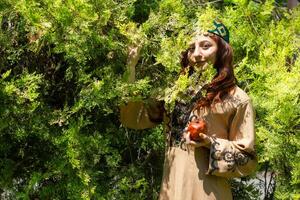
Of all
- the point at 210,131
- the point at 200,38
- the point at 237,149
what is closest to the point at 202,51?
the point at 200,38

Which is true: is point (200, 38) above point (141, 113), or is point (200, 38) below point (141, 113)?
above

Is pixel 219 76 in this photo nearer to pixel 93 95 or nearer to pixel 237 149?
pixel 237 149

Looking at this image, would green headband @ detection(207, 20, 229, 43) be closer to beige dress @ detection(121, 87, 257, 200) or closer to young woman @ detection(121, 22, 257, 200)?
young woman @ detection(121, 22, 257, 200)

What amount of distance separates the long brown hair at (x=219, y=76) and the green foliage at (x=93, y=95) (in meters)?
0.13

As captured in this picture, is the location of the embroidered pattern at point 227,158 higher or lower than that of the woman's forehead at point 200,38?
lower

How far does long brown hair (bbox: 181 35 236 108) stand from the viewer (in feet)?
8.57

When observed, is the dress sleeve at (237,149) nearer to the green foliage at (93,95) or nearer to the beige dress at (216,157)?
the beige dress at (216,157)

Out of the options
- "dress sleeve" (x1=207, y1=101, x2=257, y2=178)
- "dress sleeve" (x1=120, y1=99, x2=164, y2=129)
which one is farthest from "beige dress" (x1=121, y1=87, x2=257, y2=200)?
"dress sleeve" (x1=120, y1=99, x2=164, y2=129)

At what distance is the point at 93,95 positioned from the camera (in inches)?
98.5

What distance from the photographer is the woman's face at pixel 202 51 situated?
261 cm

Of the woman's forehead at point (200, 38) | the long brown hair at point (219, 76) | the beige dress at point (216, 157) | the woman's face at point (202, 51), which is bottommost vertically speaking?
the beige dress at point (216, 157)

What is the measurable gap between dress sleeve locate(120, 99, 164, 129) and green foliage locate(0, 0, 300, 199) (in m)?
0.06

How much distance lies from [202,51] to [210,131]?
352 millimetres

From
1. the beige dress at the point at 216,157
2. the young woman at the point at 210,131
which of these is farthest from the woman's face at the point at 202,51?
the beige dress at the point at 216,157
